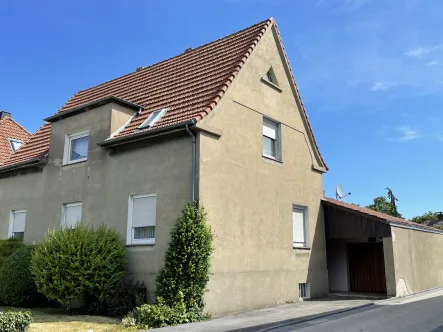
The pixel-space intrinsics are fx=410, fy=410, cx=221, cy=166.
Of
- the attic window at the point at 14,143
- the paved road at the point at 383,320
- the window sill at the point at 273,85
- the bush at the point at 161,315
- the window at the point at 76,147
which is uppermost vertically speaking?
the window sill at the point at 273,85

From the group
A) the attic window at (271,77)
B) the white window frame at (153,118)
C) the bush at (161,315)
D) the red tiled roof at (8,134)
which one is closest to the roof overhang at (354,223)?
the attic window at (271,77)

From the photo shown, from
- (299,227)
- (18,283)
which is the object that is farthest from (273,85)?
(18,283)

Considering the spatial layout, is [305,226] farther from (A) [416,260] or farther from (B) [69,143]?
(B) [69,143]

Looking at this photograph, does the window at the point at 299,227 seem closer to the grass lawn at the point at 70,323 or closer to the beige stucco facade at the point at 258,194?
the beige stucco facade at the point at 258,194

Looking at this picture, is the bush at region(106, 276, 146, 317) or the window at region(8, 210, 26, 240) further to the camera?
the window at region(8, 210, 26, 240)

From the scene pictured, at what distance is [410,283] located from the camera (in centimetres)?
1639

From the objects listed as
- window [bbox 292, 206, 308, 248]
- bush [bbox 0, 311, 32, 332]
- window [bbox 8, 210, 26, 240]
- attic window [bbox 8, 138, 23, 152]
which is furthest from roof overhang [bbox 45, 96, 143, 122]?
bush [bbox 0, 311, 32, 332]

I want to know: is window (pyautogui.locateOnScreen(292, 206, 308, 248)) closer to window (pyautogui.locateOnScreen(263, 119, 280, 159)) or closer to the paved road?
window (pyautogui.locateOnScreen(263, 119, 280, 159))

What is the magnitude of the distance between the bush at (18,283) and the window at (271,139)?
8.96 m

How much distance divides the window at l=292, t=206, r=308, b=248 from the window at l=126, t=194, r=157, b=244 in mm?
5628

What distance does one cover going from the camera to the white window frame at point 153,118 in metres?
13.2

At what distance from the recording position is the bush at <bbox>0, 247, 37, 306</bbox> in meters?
13.2

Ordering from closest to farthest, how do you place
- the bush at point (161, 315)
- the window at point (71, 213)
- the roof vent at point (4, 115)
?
the bush at point (161, 315), the window at point (71, 213), the roof vent at point (4, 115)

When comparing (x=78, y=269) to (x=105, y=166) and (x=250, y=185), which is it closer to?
(x=105, y=166)
